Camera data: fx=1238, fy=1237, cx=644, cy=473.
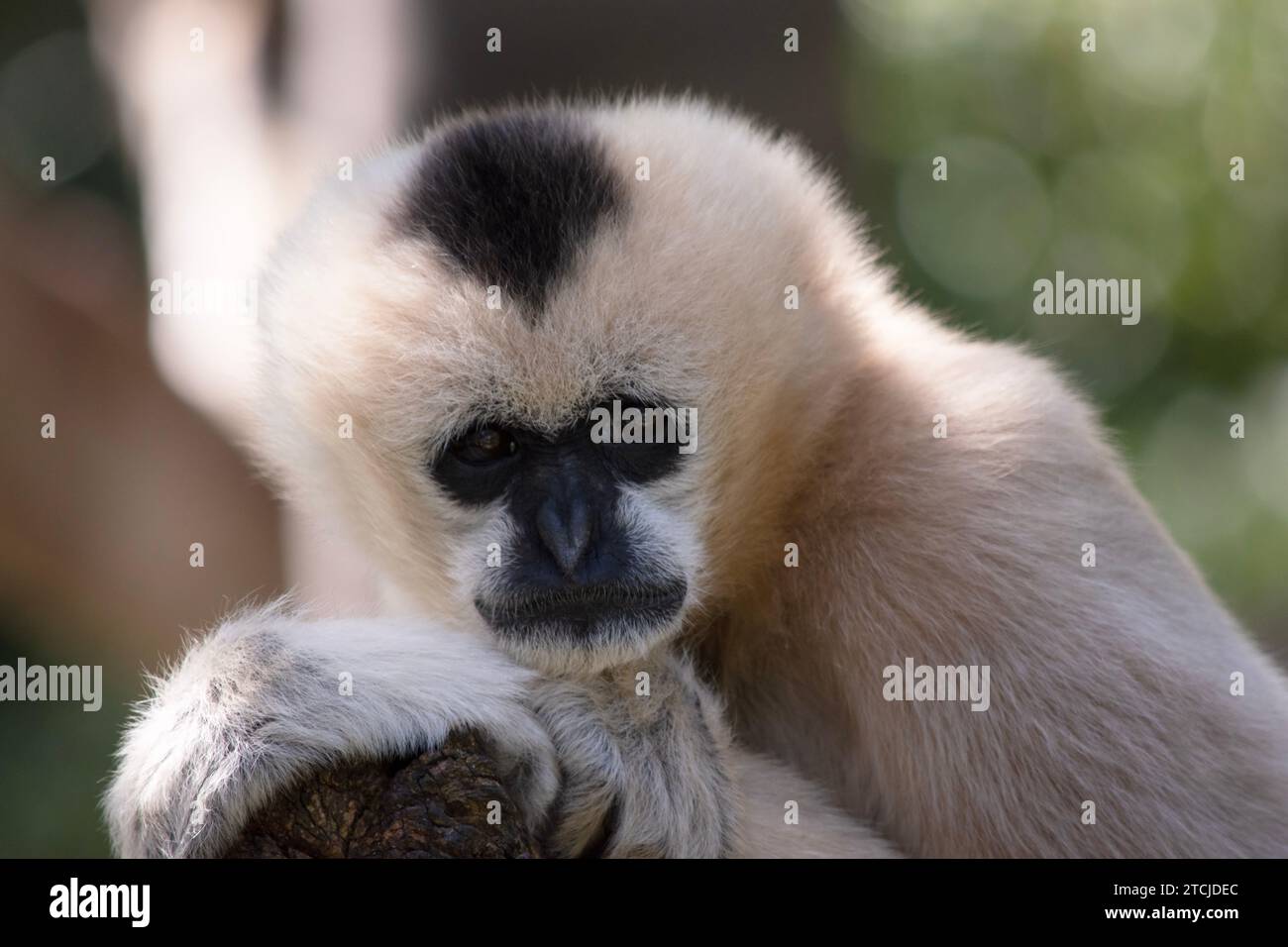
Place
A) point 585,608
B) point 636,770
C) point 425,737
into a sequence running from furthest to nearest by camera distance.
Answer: point 585,608, point 636,770, point 425,737

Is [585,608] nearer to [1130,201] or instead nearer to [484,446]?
[484,446]

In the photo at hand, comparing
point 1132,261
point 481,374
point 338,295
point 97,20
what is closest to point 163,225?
point 97,20

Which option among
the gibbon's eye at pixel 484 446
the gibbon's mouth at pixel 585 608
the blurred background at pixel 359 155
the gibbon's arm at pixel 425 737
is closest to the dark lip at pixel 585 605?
the gibbon's mouth at pixel 585 608

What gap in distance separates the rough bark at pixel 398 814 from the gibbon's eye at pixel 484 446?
74 centimetres

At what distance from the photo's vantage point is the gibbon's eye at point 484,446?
2441 millimetres

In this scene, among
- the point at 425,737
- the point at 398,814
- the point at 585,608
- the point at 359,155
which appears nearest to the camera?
the point at 398,814

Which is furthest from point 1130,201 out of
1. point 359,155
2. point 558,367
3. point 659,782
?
point 659,782

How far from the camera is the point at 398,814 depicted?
1.72m

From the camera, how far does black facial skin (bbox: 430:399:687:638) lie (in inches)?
91.7

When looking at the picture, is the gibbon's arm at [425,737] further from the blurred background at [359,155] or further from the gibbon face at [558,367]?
the blurred background at [359,155]

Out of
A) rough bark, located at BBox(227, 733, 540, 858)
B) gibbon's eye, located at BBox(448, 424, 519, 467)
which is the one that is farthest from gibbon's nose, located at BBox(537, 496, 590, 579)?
rough bark, located at BBox(227, 733, 540, 858)
